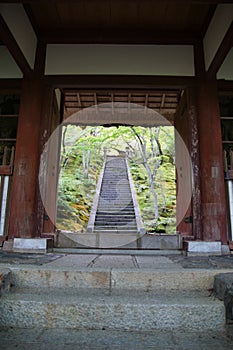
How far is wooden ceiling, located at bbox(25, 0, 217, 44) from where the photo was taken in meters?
3.76

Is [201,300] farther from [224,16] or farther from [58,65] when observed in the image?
[58,65]

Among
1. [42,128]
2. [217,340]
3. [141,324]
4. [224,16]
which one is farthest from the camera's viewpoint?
[42,128]

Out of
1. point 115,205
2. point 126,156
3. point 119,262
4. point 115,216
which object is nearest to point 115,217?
point 115,216

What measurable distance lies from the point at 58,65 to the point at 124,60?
1044 mm

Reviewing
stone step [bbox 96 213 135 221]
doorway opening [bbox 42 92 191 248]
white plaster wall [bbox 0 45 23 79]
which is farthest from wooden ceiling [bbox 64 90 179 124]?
stone step [bbox 96 213 135 221]

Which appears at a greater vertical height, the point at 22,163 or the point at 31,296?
the point at 22,163

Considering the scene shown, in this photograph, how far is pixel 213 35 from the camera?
3.73 m

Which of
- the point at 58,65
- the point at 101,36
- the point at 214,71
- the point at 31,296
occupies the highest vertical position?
the point at 101,36

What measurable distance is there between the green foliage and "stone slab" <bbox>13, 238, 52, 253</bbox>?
5457 mm

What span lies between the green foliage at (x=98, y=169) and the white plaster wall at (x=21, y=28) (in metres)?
6.09

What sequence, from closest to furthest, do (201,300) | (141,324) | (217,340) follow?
(217,340) < (141,324) < (201,300)

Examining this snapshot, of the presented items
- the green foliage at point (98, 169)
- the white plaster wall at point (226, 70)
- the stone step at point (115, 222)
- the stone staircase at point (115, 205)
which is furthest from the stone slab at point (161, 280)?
the green foliage at point (98, 169)

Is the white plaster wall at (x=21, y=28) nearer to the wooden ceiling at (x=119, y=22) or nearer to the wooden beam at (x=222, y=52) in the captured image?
the wooden ceiling at (x=119, y=22)

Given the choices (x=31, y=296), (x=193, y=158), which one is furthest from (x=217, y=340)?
(x=193, y=158)
